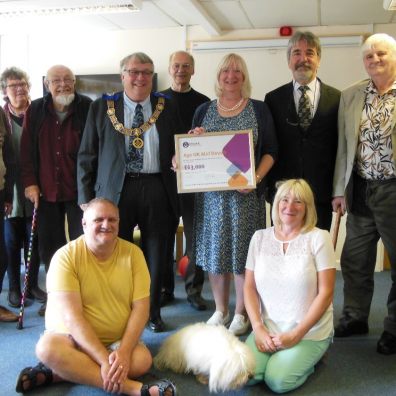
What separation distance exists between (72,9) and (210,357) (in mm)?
3587

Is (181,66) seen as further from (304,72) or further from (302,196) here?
(302,196)

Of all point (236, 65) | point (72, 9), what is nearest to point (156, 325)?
point (236, 65)

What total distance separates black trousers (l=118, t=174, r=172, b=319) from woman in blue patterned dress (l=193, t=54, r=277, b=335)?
0.25 metres

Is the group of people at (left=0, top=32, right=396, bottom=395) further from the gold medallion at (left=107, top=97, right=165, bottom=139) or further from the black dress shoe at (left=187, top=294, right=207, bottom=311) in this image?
the black dress shoe at (left=187, top=294, right=207, bottom=311)

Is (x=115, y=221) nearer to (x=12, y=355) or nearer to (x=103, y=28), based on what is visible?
(x=12, y=355)

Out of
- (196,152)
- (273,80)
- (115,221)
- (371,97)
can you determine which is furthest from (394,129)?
(273,80)

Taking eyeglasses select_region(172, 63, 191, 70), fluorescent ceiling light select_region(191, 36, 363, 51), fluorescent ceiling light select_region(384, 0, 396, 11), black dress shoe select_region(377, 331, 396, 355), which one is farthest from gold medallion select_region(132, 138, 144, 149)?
fluorescent ceiling light select_region(191, 36, 363, 51)

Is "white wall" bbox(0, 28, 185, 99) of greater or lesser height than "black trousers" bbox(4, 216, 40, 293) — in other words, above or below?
above

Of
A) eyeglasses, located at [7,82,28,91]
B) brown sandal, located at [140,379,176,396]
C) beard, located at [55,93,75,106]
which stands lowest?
brown sandal, located at [140,379,176,396]

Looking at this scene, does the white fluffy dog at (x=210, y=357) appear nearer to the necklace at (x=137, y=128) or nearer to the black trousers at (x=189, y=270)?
the black trousers at (x=189, y=270)

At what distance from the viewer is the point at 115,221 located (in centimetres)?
237

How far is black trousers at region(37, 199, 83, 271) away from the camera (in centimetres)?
318

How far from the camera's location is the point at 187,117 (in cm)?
338

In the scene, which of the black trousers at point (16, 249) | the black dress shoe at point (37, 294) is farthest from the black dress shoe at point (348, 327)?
the black trousers at point (16, 249)
